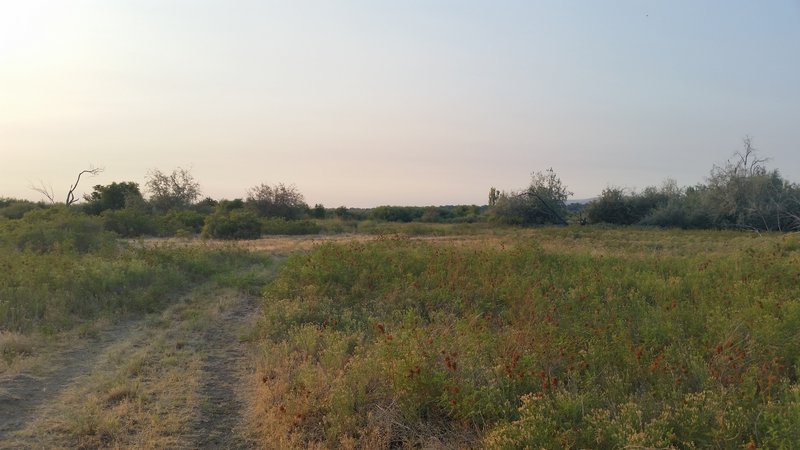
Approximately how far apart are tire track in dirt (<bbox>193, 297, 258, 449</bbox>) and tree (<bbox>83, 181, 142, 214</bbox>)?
36270 millimetres

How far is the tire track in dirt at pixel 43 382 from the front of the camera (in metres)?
5.30

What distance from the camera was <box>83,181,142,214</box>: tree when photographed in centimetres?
4203

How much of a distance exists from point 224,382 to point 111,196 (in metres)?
41.2

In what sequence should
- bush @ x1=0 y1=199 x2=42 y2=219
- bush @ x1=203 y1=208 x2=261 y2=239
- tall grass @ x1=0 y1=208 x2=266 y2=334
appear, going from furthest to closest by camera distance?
bush @ x1=0 y1=199 x2=42 y2=219 → bush @ x1=203 y1=208 x2=261 y2=239 → tall grass @ x1=0 y1=208 x2=266 y2=334

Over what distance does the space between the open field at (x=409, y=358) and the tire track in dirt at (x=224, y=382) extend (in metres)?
0.03

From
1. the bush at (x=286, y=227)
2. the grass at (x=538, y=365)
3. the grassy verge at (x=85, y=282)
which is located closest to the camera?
the grass at (x=538, y=365)

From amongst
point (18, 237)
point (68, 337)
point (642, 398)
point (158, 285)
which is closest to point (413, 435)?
point (642, 398)

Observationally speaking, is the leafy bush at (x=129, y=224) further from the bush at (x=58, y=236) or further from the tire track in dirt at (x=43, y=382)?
the tire track in dirt at (x=43, y=382)

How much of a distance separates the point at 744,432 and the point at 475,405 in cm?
172

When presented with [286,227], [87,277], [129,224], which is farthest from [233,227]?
[87,277]

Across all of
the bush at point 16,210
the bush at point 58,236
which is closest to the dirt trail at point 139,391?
the bush at point 58,236

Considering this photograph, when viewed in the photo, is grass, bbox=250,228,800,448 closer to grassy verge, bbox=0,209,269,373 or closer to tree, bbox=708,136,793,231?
grassy verge, bbox=0,209,269,373

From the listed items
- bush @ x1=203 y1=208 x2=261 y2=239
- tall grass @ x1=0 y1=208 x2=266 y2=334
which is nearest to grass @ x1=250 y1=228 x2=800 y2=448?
tall grass @ x1=0 y1=208 x2=266 y2=334

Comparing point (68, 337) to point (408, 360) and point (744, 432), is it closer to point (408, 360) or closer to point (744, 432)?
point (408, 360)
